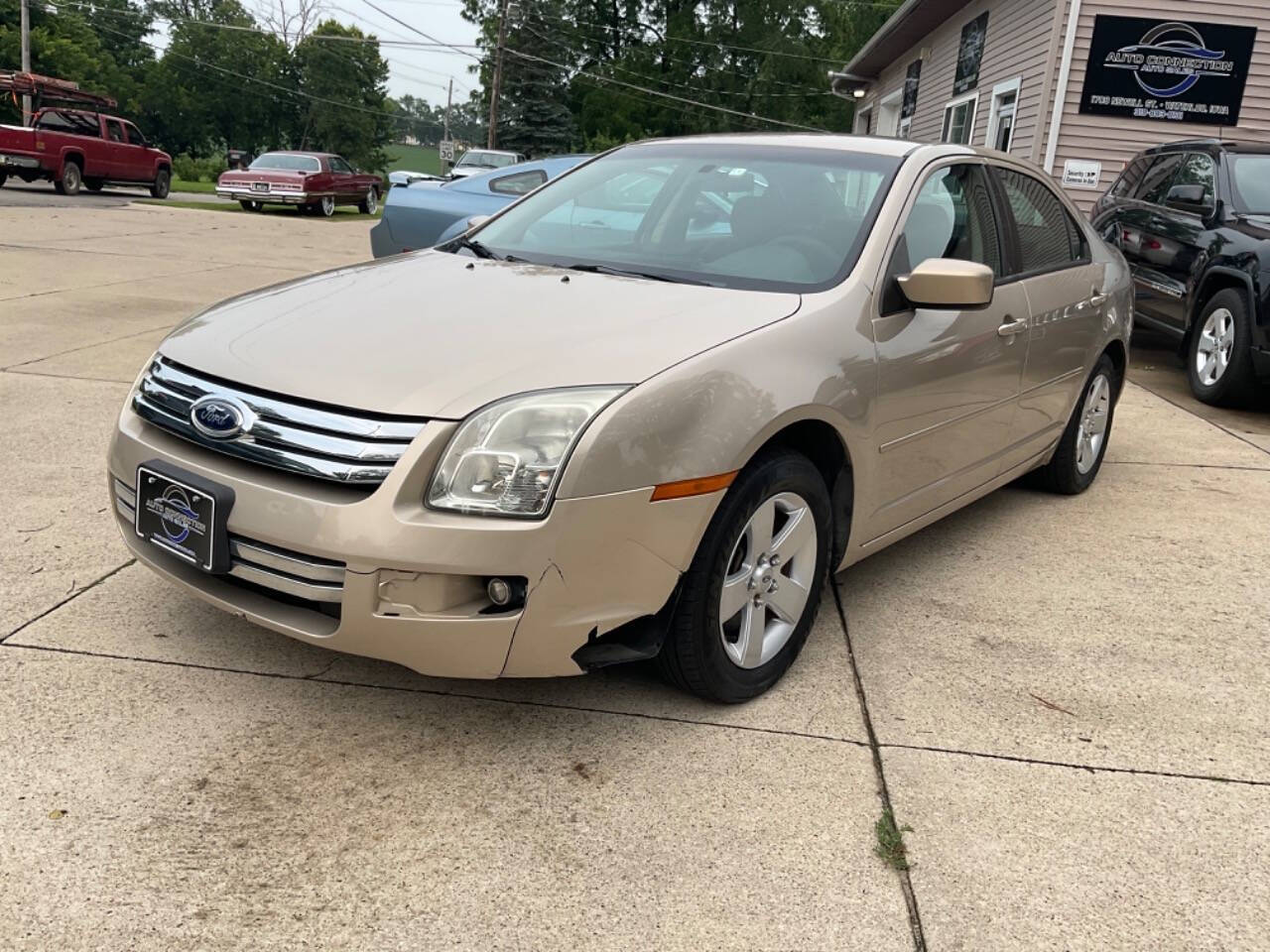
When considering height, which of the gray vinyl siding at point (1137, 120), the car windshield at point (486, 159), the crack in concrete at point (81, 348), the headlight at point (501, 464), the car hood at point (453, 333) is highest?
the gray vinyl siding at point (1137, 120)

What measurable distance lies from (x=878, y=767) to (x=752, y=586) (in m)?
0.56

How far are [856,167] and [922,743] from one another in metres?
1.89

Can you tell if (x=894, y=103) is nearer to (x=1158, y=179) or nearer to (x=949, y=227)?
(x=1158, y=179)

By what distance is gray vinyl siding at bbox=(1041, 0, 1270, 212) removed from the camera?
11875 mm

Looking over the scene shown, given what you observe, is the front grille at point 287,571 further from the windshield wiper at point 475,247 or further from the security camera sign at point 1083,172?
the security camera sign at point 1083,172

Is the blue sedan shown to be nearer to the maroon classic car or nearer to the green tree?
the maroon classic car

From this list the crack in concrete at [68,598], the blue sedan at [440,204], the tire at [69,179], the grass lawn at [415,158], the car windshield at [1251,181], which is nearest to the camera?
the crack in concrete at [68,598]

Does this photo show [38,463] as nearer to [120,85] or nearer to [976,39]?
[976,39]

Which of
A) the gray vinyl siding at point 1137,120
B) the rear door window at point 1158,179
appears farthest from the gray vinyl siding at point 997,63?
the rear door window at point 1158,179

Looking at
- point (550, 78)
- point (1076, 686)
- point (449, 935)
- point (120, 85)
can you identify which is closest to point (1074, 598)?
point (1076, 686)

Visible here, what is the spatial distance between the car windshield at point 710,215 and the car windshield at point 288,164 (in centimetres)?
2224

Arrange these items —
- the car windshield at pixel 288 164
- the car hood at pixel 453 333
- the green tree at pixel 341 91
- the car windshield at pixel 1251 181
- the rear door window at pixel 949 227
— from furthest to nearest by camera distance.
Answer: the green tree at pixel 341 91, the car windshield at pixel 288 164, the car windshield at pixel 1251 181, the rear door window at pixel 949 227, the car hood at pixel 453 333

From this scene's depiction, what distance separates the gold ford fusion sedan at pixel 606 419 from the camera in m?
2.35

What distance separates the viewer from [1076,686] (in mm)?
3172
